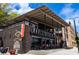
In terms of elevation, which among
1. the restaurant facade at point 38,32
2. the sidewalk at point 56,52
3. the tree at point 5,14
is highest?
the tree at point 5,14

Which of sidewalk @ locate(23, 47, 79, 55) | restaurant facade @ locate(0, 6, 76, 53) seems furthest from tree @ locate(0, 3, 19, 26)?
sidewalk @ locate(23, 47, 79, 55)

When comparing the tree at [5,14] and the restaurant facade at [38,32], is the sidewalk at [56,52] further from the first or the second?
the tree at [5,14]

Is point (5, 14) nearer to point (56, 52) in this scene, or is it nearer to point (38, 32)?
point (38, 32)

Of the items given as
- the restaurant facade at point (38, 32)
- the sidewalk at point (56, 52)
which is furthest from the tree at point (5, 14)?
the sidewalk at point (56, 52)

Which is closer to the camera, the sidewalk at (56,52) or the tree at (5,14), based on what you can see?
the sidewalk at (56,52)

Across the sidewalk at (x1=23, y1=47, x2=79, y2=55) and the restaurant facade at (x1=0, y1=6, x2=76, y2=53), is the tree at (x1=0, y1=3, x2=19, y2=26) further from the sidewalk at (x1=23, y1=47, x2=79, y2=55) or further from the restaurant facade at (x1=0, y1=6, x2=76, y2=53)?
the sidewalk at (x1=23, y1=47, x2=79, y2=55)

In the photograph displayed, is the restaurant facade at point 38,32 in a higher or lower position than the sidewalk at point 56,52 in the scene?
higher

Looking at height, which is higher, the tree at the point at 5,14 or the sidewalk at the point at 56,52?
the tree at the point at 5,14

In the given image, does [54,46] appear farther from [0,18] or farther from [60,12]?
[0,18]

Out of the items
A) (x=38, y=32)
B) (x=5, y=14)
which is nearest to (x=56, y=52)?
(x=38, y=32)
